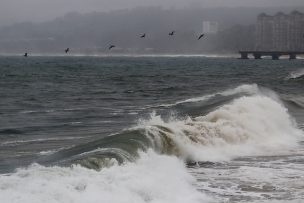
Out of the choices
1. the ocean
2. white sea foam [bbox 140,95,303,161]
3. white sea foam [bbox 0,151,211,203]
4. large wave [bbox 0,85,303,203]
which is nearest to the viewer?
white sea foam [bbox 0,151,211,203]

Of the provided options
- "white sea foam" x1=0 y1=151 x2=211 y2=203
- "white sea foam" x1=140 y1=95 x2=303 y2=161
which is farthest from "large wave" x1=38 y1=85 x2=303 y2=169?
"white sea foam" x1=0 y1=151 x2=211 y2=203

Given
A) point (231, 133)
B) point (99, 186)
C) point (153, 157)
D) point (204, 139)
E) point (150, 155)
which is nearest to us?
point (99, 186)

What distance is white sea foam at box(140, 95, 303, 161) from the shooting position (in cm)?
1989

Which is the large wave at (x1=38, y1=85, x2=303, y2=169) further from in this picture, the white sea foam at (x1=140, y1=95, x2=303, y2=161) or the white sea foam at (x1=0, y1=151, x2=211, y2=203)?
the white sea foam at (x1=0, y1=151, x2=211, y2=203)

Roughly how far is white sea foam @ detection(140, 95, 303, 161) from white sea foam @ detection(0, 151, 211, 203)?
15.2ft

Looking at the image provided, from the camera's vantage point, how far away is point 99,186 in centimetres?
1245

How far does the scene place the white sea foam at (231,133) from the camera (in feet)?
65.3

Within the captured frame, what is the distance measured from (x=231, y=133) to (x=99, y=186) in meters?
11.3

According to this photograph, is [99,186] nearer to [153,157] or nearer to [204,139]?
[153,157]

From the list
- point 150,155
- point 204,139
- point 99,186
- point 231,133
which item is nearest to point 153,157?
point 150,155

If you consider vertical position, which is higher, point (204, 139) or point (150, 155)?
point (204, 139)

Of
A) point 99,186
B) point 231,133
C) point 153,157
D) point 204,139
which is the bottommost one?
point 99,186

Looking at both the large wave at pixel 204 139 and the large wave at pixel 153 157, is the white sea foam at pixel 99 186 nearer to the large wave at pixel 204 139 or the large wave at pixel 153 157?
the large wave at pixel 153 157

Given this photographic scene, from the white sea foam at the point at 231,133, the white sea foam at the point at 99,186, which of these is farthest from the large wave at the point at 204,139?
the white sea foam at the point at 99,186
